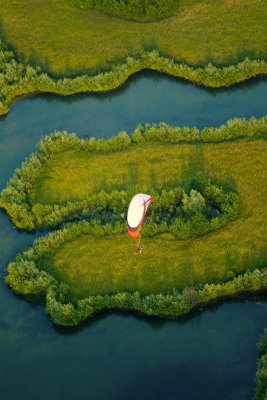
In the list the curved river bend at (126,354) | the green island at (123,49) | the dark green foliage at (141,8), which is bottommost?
the curved river bend at (126,354)

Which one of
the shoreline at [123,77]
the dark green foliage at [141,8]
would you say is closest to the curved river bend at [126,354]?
the shoreline at [123,77]

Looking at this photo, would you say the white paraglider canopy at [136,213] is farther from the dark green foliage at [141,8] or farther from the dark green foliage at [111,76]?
the dark green foliage at [141,8]

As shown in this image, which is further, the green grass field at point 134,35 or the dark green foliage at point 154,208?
the green grass field at point 134,35

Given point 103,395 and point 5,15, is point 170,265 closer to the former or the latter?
point 103,395

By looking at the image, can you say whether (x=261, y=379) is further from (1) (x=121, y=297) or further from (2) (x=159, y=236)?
(2) (x=159, y=236)

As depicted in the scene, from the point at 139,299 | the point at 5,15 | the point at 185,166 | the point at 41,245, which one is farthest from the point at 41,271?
the point at 5,15

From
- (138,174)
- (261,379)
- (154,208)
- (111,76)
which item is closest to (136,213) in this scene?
(154,208)
